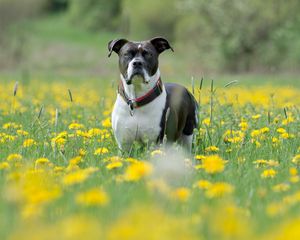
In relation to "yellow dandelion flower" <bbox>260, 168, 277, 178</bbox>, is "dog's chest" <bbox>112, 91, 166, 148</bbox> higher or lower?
higher

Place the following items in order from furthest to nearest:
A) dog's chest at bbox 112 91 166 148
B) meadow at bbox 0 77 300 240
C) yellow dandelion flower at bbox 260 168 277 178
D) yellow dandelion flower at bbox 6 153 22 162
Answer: dog's chest at bbox 112 91 166 148 < yellow dandelion flower at bbox 6 153 22 162 < yellow dandelion flower at bbox 260 168 277 178 < meadow at bbox 0 77 300 240

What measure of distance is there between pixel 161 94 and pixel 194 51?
74.5ft

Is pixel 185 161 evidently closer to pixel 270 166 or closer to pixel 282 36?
pixel 270 166

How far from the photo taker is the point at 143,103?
199 inches

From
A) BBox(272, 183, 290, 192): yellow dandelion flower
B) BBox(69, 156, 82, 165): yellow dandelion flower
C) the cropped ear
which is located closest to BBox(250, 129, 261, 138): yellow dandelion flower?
the cropped ear

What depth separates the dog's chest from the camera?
502 cm

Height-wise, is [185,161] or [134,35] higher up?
[134,35]

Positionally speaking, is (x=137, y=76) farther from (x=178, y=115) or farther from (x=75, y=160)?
(x=75, y=160)

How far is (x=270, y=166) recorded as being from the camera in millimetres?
3891

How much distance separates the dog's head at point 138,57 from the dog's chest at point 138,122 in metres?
0.22

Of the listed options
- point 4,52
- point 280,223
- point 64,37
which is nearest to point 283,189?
point 280,223

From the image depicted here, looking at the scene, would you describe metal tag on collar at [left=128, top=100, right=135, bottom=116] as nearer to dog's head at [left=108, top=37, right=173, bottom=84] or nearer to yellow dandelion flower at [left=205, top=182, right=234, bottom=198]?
dog's head at [left=108, top=37, right=173, bottom=84]

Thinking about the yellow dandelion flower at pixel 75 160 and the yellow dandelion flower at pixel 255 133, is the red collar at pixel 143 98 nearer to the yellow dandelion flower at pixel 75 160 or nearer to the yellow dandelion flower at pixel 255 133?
the yellow dandelion flower at pixel 255 133

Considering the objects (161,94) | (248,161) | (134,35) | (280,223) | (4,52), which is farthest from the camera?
(134,35)
